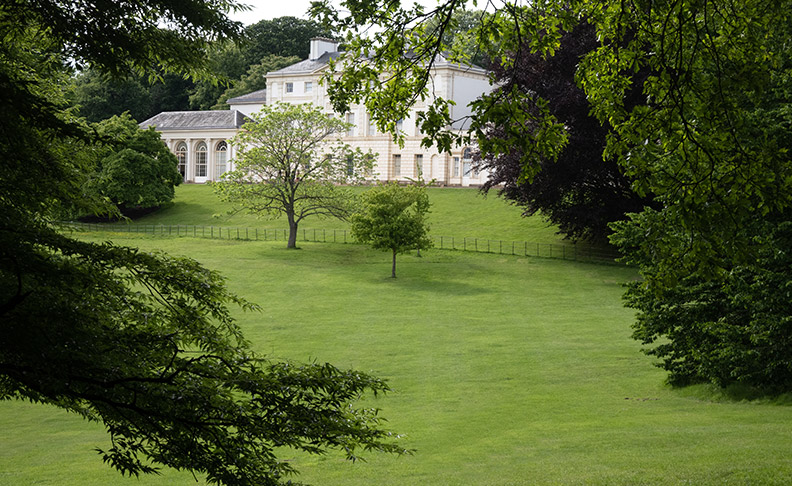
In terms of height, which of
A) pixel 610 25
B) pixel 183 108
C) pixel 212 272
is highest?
pixel 183 108

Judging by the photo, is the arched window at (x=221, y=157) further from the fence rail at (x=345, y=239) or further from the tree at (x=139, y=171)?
the fence rail at (x=345, y=239)

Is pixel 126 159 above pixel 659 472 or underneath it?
above

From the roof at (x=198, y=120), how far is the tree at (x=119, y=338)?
248 ft

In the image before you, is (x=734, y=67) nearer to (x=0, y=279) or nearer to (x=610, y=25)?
(x=610, y=25)

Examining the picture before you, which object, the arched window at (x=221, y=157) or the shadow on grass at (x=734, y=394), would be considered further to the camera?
the arched window at (x=221, y=157)

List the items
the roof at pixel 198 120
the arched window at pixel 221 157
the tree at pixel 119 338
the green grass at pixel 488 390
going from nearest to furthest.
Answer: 1. the tree at pixel 119 338
2. the green grass at pixel 488 390
3. the roof at pixel 198 120
4. the arched window at pixel 221 157

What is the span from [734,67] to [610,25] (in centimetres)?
121

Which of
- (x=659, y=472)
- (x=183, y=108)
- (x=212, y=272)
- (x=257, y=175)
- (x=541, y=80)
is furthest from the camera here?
(x=183, y=108)

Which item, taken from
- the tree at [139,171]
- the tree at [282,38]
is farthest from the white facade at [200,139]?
the tree at [282,38]

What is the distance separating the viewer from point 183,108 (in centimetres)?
10281

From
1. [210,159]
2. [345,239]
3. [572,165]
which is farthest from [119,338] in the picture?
[210,159]

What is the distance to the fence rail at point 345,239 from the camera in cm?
4497

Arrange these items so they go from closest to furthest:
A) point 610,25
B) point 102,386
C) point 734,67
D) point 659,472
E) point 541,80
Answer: point 102,386 < point 734,67 < point 610,25 < point 659,472 < point 541,80

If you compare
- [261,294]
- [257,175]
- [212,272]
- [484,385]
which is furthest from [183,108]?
[212,272]
